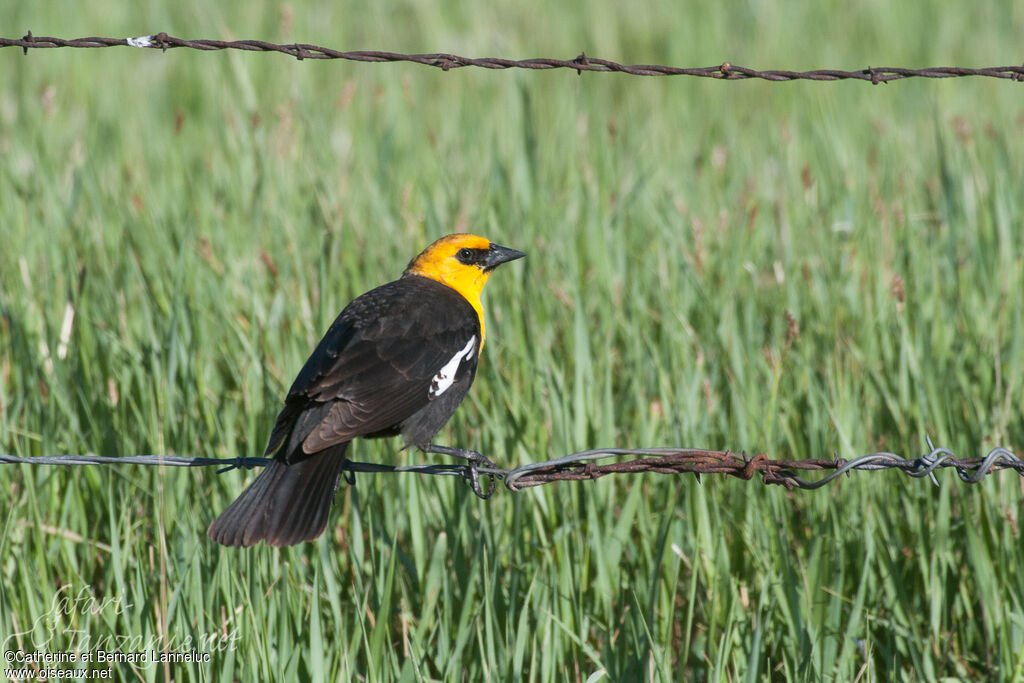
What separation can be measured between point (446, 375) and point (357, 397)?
0.37 meters

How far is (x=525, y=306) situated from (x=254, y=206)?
1.58 m

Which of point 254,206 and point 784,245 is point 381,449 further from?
point 784,245

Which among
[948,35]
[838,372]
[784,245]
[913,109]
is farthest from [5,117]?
[948,35]

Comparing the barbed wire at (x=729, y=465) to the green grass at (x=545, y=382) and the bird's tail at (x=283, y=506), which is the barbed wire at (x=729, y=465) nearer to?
the bird's tail at (x=283, y=506)

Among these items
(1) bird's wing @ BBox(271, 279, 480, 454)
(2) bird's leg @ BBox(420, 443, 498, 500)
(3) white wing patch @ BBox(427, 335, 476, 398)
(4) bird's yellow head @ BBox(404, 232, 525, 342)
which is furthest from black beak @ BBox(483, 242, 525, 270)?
(2) bird's leg @ BBox(420, 443, 498, 500)

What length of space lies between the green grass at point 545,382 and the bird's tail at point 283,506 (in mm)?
152

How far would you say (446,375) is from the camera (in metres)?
3.32

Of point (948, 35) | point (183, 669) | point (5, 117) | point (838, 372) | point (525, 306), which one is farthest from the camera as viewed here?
point (948, 35)

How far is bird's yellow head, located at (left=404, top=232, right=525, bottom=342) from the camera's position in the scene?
13.1 feet

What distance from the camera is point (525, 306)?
439cm

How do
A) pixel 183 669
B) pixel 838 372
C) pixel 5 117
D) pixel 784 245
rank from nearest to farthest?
pixel 183 669, pixel 838 372, pixel 784 245, pixel 5 117

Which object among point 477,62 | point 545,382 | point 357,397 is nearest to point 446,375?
point 357,397

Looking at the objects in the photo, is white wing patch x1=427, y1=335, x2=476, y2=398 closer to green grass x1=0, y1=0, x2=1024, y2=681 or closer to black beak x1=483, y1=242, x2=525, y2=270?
green grass x1=0, y1=0, x2=1024, y2=681

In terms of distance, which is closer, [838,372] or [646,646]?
[646,646]
